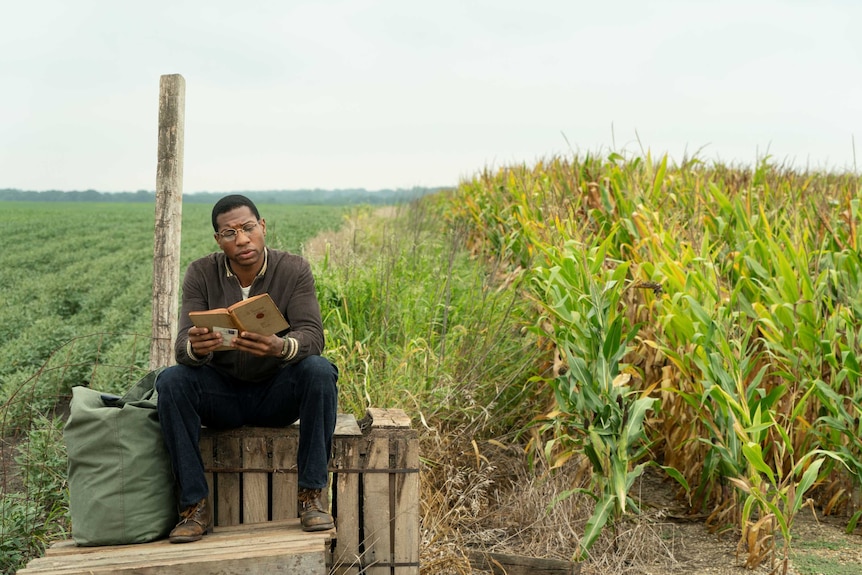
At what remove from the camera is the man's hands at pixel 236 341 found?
356 centimetres

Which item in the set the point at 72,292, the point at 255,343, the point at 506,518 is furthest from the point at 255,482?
the point at 72,292

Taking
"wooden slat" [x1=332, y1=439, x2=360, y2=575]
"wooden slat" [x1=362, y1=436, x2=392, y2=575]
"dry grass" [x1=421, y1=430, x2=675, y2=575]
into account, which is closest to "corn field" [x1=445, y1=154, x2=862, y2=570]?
"dry grass" [x1=421, y1=430, x2=675, y2=575]

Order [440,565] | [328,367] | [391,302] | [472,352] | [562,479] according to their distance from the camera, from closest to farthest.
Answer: [328,367] < [440,565] < [562,479] < [472,352] < [391,302]

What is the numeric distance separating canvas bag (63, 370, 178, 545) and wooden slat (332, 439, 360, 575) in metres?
0.79

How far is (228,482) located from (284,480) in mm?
264

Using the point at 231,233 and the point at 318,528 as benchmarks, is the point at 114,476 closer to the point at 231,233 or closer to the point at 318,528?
the point at 318,528

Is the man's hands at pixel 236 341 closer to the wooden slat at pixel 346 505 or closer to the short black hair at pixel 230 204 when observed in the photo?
the short black hair at pixel 230 204

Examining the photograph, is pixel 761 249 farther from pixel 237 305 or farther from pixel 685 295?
pixel 237 305

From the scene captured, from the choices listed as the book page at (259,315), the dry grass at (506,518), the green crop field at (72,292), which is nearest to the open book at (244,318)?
the book page at (259,315)

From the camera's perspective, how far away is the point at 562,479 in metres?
5.23

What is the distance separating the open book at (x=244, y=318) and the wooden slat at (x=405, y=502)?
34.4 inches

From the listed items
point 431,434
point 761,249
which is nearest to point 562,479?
point 431,434

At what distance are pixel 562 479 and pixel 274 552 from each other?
7.52ft

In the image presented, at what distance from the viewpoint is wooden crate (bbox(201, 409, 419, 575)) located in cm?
398
